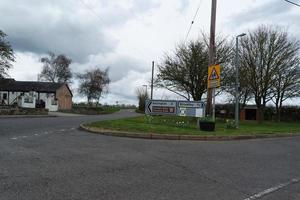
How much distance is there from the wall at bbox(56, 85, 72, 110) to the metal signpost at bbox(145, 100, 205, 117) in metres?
35.4

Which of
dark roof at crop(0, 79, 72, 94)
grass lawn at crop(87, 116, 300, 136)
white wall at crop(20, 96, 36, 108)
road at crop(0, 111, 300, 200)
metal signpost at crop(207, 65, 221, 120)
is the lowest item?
road at crop(0, 111, 300, 200)

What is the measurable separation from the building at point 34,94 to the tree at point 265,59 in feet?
109

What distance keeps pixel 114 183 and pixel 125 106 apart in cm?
11574

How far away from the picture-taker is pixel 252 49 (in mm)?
30188

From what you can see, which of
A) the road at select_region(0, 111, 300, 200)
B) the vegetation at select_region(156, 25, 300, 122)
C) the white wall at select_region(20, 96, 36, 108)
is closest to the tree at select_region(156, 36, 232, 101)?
the vegetation at select_region(156, 25, 300, 122)

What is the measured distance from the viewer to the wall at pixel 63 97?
53.0 metres

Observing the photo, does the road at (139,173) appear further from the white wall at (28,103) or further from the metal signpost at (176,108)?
the white wall at (28,103)

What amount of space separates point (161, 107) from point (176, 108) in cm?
105

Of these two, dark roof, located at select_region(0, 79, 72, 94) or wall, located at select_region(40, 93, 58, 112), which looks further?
dark roof, located at select_region(0, 79, 72, 94)

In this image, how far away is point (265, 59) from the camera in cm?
2962

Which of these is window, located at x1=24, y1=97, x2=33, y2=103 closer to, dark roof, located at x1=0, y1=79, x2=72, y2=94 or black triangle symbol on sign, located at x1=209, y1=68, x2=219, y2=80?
dark roof, located at x1=0, y1=79, x2=72, y2=94

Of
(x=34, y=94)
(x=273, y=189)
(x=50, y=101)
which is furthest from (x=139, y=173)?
(x=50, y=101)

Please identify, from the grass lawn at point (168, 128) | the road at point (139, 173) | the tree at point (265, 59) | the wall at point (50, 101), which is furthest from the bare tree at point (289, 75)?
the wall at point (50, 101)

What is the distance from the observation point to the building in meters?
48.8
